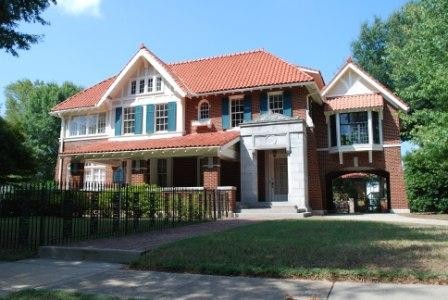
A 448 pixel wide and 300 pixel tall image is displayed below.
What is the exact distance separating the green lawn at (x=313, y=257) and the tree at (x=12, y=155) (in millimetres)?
12000

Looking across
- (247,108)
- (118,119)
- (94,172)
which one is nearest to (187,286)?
(247,108)

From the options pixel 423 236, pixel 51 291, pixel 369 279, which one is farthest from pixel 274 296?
pixel 423 236

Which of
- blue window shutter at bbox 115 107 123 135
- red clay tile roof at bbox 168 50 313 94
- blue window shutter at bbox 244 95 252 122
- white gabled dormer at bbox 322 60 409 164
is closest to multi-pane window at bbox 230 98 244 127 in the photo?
blue window shutter at bbox 244 95 252 122

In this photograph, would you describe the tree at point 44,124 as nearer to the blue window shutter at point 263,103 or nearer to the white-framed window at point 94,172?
the white-framed window at point 94,172

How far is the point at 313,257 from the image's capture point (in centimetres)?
767

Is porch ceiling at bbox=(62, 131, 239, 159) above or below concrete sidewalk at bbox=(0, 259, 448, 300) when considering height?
above

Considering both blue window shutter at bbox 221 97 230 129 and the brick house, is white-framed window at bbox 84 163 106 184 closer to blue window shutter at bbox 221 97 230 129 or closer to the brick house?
the brick house

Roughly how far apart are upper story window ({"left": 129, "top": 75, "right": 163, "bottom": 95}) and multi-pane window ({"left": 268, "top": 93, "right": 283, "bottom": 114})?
6.83m

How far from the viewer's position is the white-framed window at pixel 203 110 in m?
25.7

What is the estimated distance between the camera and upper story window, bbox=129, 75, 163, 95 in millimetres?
26547

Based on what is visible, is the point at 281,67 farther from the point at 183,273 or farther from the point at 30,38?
the point at 183,273

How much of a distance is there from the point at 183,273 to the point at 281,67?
1947cm

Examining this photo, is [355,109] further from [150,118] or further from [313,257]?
[313,257]

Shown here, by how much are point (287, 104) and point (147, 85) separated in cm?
886
